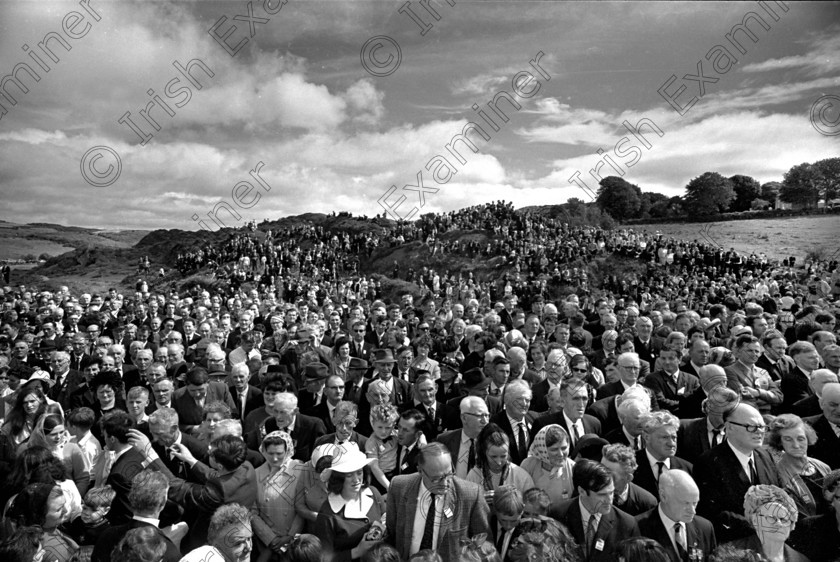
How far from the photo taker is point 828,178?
56875 millimetres

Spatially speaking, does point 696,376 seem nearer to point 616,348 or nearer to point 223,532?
point 616,348

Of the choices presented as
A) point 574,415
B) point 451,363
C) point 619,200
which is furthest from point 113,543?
point 619,200

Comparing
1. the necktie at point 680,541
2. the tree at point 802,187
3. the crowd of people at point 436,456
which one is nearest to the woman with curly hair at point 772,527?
the crowd of people at point 436,456

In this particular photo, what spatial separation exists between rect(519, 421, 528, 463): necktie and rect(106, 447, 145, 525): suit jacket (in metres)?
2.82

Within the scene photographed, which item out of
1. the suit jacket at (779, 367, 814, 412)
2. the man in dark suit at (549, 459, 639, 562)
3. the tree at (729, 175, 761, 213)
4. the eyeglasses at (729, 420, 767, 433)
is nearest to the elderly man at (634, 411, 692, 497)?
the eyeglasses at (729, 420, 767, 433)

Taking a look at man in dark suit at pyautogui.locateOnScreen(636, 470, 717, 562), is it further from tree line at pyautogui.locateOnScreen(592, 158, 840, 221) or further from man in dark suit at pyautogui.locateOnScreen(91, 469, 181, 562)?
tree line at pyautogui.locateOnScreen(592, 158, 840, 221)

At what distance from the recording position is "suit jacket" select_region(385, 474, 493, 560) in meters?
3.02

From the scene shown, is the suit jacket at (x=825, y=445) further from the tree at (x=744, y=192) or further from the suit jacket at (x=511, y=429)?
the tree at (x=744, y=192)

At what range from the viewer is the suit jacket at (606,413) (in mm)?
4489

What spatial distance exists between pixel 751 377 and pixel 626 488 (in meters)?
3.12

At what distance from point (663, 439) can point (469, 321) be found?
605cm

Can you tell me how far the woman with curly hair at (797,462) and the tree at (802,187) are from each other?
67.3 meters

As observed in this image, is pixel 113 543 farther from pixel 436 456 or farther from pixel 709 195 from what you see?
pixel 709 195

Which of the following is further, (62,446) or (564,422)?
(564,422)
